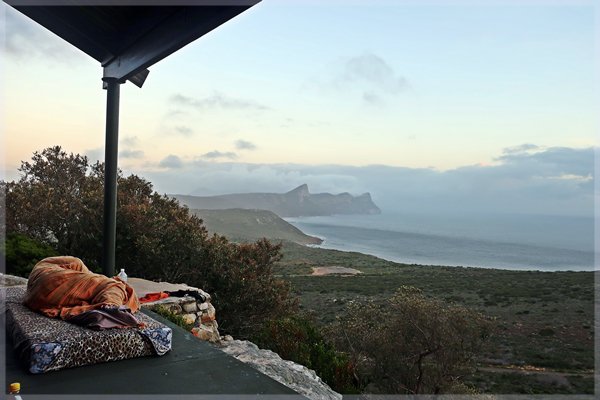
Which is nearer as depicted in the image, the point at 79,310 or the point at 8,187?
the point at 79,310

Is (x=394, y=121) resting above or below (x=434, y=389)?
above

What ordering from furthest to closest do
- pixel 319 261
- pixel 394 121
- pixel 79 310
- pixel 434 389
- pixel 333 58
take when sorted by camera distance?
pixel 319 261, pixel 394 121, pixel 333 58, pixel 434 389, pixel 79 310

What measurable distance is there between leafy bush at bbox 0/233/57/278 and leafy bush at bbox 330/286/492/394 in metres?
7.00

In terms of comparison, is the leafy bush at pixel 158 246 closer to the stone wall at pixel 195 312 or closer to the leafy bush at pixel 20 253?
the leafy bush at pixel 20 253

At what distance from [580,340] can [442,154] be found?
41.3 ft

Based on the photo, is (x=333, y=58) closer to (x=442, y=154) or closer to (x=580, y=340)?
(x=442, y=154)

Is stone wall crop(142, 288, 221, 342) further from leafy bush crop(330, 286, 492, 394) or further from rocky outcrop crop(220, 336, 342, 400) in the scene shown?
leafy bush crop(330, 286, 492, 394)

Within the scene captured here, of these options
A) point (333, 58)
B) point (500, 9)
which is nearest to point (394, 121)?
point (333, 58)

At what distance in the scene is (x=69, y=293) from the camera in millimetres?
3244

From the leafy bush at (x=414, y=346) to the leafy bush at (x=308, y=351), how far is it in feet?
13.2

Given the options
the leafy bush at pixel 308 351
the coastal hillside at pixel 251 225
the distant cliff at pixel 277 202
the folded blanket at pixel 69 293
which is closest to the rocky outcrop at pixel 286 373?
the leafy bush at pixel 308 351

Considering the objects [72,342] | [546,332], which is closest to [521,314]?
[546,332]

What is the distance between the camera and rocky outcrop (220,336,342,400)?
166 inches

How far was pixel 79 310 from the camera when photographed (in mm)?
3068
